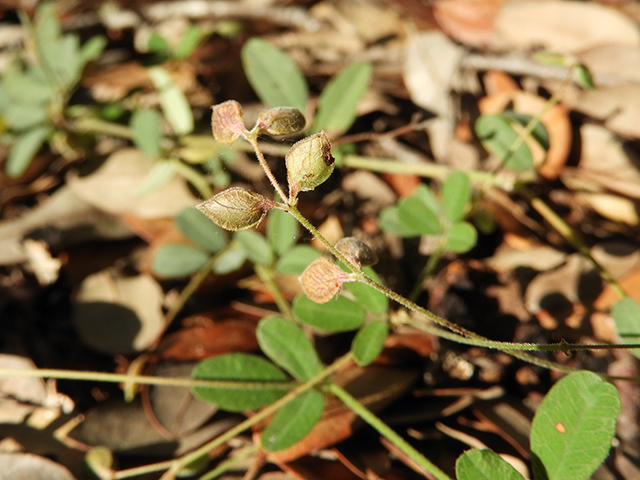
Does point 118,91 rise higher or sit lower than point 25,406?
higher

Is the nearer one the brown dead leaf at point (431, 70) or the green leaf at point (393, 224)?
the green leaf at point (393, 224)

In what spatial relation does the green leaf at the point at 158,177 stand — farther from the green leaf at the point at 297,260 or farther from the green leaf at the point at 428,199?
the green leaf at the point at 428,199

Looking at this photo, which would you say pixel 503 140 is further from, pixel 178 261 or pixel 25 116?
pixel 25 116

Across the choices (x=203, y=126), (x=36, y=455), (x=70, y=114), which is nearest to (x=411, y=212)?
(x=203, y=126)

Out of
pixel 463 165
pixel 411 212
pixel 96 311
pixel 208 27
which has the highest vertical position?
pixel 208 27

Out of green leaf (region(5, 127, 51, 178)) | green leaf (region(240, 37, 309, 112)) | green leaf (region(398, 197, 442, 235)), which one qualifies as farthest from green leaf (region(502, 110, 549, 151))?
green leaf (region(5, 127, 51, 178))

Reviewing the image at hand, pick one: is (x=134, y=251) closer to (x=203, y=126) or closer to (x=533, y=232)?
(x=203, y=126)

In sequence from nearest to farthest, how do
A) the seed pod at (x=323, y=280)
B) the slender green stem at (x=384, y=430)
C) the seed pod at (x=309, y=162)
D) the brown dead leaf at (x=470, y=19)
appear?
the seed pod at (x=309, y=162)
the seed pod at (x=323, y=280)
the slender green stem at (x=384, y=430)
the brown dead leaf at (x=470, y=19)

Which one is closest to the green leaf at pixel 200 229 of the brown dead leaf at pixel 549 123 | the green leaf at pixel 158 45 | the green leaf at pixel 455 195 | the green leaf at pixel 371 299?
the green leaf at pixel 371 299
